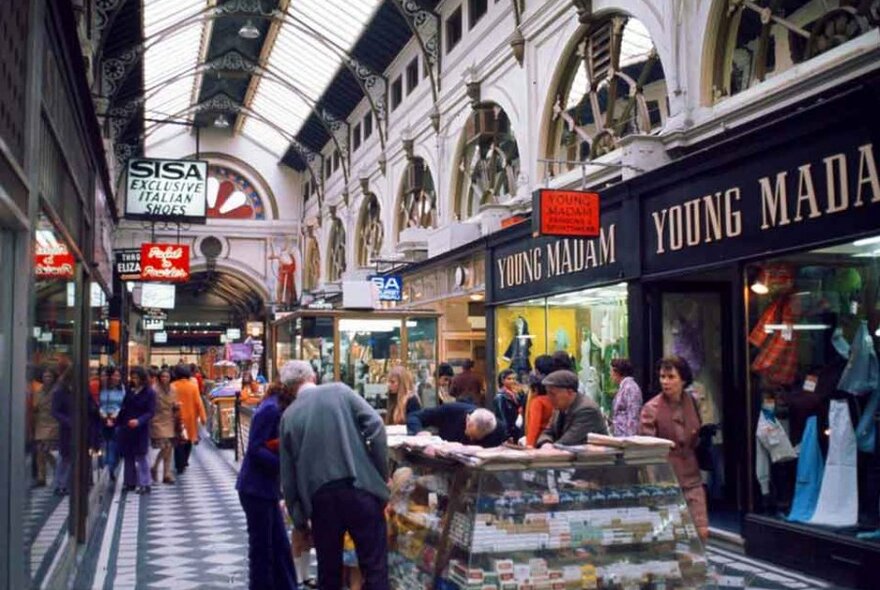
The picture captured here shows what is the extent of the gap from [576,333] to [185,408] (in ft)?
18.8

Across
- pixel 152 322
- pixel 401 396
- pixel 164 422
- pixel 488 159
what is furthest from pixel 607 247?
pixel 152 322

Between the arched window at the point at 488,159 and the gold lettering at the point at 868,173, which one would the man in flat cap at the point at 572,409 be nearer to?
the gold lettering at the point at 868,173

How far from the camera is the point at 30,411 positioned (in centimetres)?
483

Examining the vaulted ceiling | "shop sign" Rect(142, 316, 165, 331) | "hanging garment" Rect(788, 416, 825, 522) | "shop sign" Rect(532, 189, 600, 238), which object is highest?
the vaulted ceiling

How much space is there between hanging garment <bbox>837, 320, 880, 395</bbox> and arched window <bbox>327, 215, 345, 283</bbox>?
21.3 meters

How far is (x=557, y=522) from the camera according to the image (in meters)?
4.52

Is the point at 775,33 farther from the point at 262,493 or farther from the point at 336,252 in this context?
the point at 336,252

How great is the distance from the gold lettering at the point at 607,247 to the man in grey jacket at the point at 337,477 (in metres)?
6.26

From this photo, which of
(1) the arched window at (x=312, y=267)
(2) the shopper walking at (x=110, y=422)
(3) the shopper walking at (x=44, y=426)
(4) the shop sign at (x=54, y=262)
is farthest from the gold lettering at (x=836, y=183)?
(1) the arched window at (x=312, y=267)

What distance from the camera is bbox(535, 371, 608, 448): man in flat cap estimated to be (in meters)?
5.87

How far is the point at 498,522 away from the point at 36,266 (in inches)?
107

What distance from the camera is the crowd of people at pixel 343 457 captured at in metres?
4.82

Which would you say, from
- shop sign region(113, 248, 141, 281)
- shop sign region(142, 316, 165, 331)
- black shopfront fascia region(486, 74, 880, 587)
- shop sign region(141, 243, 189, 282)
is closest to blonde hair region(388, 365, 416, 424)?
black shopfront fascia region(486, 74, 880, 587)

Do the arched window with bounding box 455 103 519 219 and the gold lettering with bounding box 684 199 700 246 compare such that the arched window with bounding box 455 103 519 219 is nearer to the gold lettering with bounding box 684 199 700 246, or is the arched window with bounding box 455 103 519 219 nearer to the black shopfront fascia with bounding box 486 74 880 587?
the black shopfront fascia with bounding box 486 74 880 587
